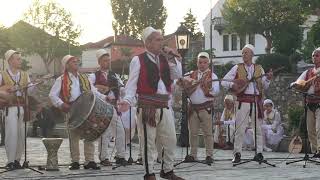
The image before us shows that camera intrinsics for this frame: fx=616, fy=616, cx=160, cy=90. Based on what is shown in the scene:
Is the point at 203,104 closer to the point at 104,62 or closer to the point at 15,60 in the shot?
the point at 104,62

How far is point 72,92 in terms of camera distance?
9695 mm

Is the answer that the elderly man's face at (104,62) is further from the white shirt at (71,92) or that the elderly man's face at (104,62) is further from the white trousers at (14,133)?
the white trousers at (14,133)

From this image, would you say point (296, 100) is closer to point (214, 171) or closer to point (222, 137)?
point (222, 137)

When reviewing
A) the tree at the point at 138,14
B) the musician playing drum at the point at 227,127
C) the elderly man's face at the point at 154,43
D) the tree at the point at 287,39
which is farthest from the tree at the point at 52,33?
the elderly man's face at the point at 154,43

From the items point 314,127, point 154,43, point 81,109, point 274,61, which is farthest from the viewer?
point 274,61

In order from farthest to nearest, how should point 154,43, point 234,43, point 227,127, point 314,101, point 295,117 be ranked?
point 234,43, point 295,117, point 227,127, point 314,101, point 154,43

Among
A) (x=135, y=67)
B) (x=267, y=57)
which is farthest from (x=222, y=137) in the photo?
(x=267, y=57)

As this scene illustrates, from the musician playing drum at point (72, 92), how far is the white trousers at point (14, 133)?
0.61 m

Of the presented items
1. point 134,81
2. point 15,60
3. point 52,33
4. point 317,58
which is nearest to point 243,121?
point 317,58

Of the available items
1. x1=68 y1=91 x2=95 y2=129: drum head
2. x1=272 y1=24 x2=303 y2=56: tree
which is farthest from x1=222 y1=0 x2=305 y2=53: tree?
x1=68 y1=91 x2=95 y2=129: drum head

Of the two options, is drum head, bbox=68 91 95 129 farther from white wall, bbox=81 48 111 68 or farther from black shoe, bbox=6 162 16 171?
white wall, bbox=81 48 111 68

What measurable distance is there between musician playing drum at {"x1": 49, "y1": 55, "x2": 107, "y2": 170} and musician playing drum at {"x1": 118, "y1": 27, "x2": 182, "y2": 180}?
7.39ft

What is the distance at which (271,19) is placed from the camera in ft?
154

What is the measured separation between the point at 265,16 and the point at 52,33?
29.5 m
